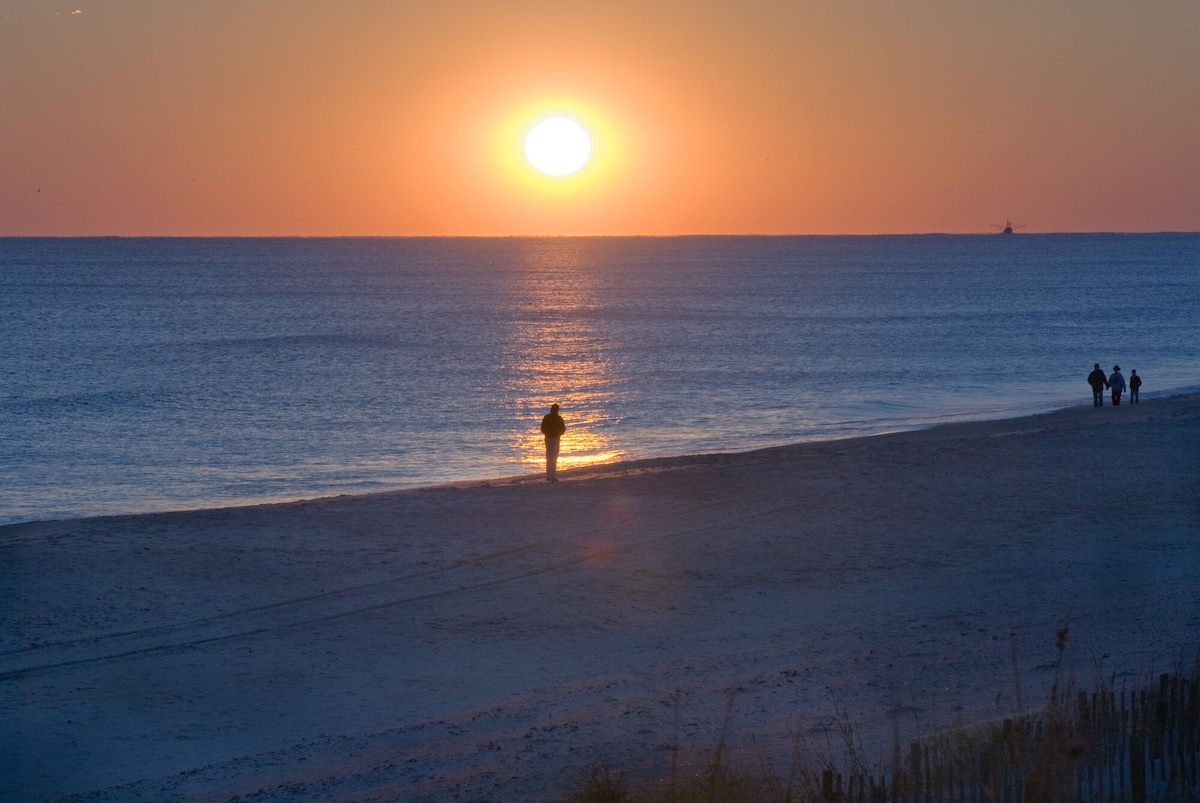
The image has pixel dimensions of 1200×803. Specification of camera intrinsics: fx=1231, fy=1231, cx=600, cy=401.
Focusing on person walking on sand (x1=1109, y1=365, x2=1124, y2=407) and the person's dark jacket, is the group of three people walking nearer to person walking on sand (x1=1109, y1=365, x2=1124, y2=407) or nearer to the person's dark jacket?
person walking on sand (x1=1109, y1=365, x2=1124, y2=407)

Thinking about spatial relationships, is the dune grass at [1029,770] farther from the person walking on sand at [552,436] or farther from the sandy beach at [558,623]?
the person walking on sand at [552,436]

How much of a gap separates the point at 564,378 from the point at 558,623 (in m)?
34.8

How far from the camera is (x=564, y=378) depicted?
46.6m

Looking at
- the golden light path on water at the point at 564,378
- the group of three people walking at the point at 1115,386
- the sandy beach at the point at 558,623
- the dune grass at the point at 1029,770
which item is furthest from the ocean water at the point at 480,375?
the dune grass at the point at 1029,770

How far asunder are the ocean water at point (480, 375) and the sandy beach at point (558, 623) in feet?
26.3

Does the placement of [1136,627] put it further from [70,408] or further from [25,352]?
[25,352]

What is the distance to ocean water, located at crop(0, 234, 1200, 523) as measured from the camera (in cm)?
2686

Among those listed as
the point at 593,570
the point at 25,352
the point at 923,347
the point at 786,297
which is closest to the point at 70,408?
the point at 25,352

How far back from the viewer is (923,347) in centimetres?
5884

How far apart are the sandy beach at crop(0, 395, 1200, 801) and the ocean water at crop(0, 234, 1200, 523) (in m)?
8.00

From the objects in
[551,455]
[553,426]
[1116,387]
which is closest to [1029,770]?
[553,426]

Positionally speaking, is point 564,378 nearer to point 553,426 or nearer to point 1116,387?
point 1116,387

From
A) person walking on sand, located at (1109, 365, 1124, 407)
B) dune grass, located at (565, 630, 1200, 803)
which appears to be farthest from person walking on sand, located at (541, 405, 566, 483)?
person walking on sand, located at (1109, 365, 1124, 407)

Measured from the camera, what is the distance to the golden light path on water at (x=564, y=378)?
1108 inches
